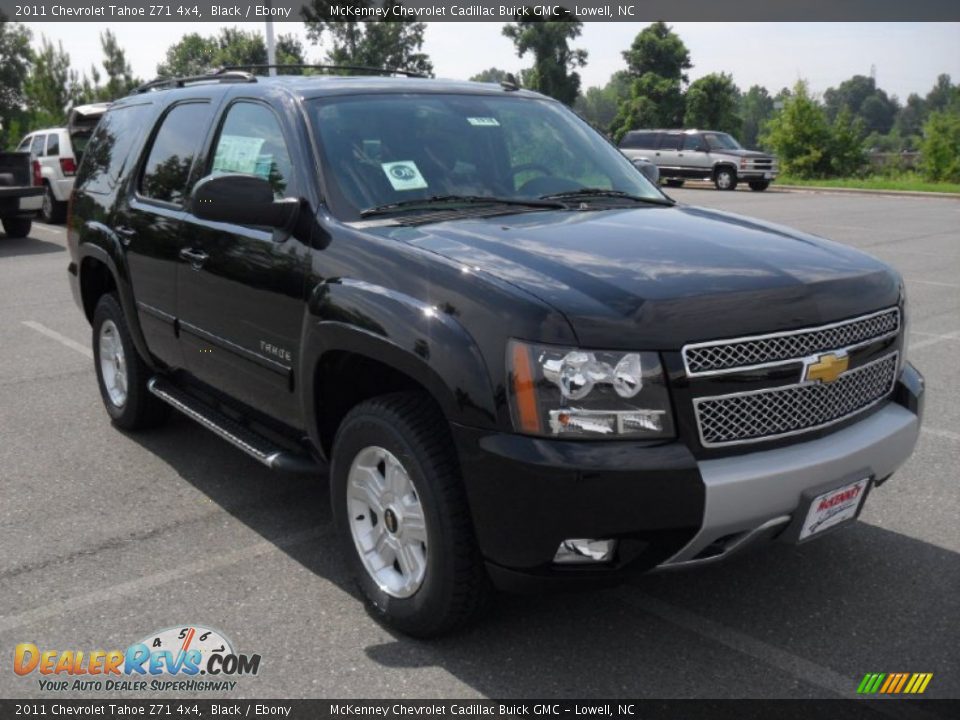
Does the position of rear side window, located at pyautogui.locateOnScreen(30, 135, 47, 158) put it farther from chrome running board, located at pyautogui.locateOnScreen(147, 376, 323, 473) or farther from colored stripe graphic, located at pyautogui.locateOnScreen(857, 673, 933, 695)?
colored stripe graphic, located at pyautogui.locateOnScreen(857, 673, 933, 695)

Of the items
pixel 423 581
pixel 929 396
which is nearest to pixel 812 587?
pixel 423 581

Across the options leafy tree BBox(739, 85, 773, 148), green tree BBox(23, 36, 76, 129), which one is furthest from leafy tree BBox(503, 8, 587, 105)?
leafy tree BBox(739, 85, 773, 148)

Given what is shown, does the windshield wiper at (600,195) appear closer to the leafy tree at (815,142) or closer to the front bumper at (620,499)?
the front bumper at (620,499)

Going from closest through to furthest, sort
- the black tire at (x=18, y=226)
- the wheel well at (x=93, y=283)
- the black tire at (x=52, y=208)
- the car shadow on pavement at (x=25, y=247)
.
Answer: the wheel well at (x=93, y=283)
the car shadow on pavement at (x=25, y=247)
the black tire at (x=18, y=226)
the black tire at (x=52, y=208)

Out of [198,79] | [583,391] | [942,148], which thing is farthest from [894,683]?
[942,148]

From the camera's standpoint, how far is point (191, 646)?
342 cm

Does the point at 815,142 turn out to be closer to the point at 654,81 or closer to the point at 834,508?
the point at 654,81

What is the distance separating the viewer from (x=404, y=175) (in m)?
4.02

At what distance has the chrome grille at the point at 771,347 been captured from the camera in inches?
116

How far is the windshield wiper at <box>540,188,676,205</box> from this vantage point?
428 cm

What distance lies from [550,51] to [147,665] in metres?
67.0

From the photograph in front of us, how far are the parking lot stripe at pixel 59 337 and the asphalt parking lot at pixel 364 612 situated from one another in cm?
236

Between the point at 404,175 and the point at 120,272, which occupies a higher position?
the point at 404,175

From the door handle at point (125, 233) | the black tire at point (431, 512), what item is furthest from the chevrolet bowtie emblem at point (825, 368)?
the door handle at point (125, 233)
